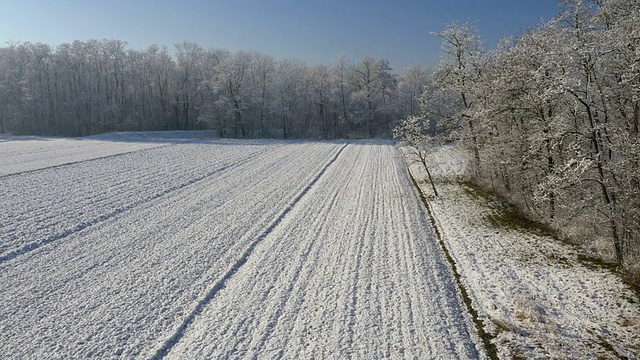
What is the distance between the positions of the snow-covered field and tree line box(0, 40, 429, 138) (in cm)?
5206

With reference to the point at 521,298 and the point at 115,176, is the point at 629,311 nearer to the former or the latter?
the point at 521,298

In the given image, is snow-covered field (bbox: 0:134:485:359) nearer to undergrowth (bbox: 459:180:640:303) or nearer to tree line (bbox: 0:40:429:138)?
undergrowth (bbox: 459:180:640:303)

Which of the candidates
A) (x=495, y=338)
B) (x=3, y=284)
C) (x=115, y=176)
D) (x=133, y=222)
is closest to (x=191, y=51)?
(x=115, y=176)

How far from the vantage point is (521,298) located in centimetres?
866

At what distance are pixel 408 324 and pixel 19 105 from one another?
285 ft

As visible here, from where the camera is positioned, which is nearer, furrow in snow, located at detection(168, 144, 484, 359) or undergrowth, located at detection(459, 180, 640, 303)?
furrow in snow, located at detection(168, 144, 484, 359)

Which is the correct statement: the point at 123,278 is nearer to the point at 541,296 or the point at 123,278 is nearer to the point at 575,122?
the point at 541,296

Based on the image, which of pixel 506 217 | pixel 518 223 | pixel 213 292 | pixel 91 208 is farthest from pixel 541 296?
pixel 91 208

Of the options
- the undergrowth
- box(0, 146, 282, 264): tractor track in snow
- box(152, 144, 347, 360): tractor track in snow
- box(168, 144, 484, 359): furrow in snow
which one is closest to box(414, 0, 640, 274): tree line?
the undergrowth

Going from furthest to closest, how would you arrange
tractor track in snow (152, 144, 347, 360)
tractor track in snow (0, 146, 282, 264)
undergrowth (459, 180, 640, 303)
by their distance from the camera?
tractor track in snow (0, 146, 282, 264) < undergrowth (459, 180, 640, 303) < tractor track in snow (152, 144, 347, 360)

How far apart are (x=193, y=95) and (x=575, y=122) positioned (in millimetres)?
75125

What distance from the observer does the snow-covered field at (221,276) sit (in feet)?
22.6

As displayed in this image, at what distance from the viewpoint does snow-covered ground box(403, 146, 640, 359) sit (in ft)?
23.1

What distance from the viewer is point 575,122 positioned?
12539mm
